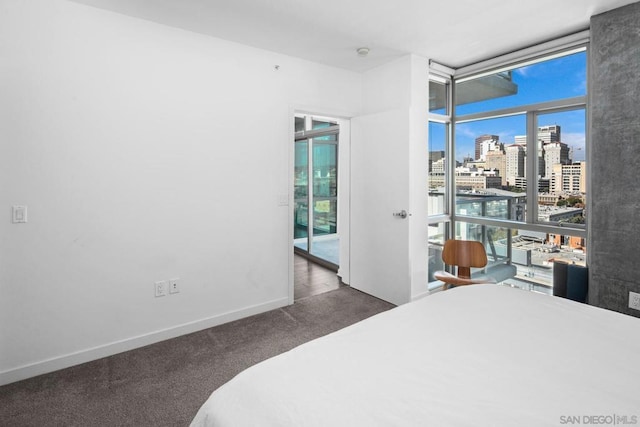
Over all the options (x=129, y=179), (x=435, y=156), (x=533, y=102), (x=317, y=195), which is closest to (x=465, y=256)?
(x=435, y=156)

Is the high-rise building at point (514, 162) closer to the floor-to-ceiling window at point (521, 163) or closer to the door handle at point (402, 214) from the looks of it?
the floor-to-ceiling window at point (521, 163)

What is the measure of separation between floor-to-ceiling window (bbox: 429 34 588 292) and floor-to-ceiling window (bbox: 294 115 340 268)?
165 centimetres

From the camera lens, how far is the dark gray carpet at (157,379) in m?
1.86

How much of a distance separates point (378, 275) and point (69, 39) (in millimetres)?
3338

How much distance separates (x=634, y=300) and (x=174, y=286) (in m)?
3.59

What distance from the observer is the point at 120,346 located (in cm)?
255

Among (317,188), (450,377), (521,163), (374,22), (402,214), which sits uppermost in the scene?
(374,22)

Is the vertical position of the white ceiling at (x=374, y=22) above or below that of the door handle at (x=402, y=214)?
above

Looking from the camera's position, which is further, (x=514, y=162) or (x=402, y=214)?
(x=514, y=162)

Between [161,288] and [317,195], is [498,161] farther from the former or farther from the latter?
[161,288]

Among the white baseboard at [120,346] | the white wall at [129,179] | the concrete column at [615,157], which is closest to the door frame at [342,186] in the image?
the white wall at [129,179]

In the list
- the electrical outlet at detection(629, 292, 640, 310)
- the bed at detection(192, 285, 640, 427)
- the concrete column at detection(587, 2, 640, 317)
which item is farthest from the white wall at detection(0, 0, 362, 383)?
the electrical outlet at detection(629, 292, 640, 310)

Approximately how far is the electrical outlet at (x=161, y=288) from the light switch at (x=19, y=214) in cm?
98

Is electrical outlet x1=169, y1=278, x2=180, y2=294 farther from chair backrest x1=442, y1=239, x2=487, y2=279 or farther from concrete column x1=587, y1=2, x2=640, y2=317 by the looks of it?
concrete column x1=587, y1=2, x2=640, y2=317
